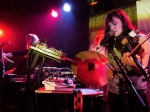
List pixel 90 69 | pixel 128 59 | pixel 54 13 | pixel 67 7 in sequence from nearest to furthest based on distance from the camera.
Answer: pixel 128 59
pixel 90 69
pixel 67 7
pixel 54 13

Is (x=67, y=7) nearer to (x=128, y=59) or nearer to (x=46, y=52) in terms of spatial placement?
(x=46, y=52)

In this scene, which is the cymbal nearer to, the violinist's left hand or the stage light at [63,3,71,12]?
the violinist's left hand

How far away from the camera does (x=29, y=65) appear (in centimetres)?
285

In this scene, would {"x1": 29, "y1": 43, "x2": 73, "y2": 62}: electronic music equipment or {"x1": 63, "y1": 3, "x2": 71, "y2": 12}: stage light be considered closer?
{"x1": 29, "y1": 43, "x2": 73, "y2": 62}: electronic music equipment

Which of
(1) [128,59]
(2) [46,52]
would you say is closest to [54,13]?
(2) [46,52]

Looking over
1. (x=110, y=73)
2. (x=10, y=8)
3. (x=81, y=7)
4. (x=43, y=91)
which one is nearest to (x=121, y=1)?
(x=81, y=7)

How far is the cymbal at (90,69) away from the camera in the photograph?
260cm

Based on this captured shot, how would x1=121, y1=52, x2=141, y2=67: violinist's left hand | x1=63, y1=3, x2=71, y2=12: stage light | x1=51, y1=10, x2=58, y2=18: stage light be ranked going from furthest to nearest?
x1=51, y1=10, x2=58, y2=18: stage light, x1=63, y1=3, x2=71, y2=12: stage light, x1=121, y1=52, x2=141, y2=67: violinist's left hand

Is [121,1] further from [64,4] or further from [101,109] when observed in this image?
[101,109]

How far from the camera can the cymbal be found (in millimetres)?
2596

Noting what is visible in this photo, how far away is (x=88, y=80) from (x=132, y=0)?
7.60ft

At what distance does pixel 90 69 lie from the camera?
263 centimetres

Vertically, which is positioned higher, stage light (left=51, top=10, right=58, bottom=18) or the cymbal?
stage light (left=51, top=10, right=58, bottom=18)

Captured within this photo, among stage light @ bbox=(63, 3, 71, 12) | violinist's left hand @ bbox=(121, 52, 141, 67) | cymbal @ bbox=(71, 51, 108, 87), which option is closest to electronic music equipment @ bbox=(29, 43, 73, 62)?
cymbal @ bbox=(71, 51, 108, 87)
